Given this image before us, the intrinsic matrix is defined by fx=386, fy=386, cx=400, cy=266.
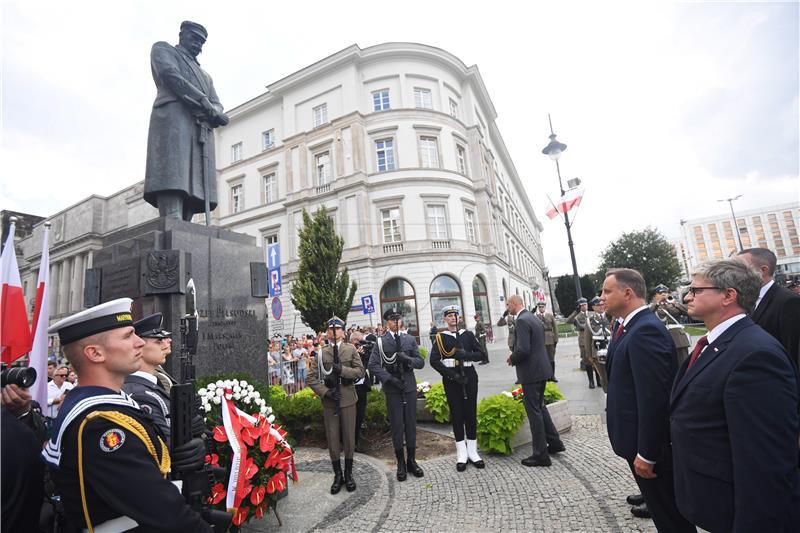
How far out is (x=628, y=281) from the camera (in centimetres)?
318

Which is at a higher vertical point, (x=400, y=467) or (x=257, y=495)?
(x=257, y=495)

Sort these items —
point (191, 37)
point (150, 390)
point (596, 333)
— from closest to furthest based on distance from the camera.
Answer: point (150, 390), point (191, 37), point (596, 333)

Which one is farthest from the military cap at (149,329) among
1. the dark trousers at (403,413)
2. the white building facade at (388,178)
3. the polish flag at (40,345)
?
the white building facade at (388,178)

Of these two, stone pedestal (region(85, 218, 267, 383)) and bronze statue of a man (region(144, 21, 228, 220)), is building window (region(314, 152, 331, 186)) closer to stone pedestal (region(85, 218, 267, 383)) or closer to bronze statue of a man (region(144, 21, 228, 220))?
bronze statue of a man (region(144, 21, 228, 220))

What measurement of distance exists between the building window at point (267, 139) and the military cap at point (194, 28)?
2803 cm

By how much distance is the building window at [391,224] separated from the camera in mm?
26655

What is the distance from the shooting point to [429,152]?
27.9 meters

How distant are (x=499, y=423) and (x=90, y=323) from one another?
4.81 m

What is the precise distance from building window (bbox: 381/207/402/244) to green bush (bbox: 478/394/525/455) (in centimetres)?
2139

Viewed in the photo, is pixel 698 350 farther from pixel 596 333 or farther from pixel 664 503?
pixel 596 333

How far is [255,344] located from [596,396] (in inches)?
282

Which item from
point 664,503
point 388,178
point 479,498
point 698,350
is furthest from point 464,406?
point 388,178

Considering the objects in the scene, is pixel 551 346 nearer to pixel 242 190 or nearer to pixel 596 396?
pixel 596 396

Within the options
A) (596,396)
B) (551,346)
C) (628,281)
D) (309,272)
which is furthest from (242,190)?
(628,281)
